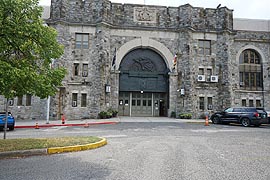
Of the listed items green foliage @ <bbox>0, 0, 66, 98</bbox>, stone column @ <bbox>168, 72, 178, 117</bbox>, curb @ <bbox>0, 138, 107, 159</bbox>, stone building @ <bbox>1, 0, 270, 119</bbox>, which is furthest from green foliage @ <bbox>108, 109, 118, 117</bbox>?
green foliage @ <bbox>0, 0, 66, 98</bbox>

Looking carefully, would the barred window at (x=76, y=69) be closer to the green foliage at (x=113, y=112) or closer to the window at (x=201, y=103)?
the green foliage at (x=113, y=112)

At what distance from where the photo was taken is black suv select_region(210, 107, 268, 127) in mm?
17345

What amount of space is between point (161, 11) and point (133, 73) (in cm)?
816

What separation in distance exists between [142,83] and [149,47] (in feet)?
14.0

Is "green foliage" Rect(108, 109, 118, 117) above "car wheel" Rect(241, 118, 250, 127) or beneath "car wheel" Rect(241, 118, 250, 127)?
above

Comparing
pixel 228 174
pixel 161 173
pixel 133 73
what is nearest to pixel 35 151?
pixel 161 173

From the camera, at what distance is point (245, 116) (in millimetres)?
17812

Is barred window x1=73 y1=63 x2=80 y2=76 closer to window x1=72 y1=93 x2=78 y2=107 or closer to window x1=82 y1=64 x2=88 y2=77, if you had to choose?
window x1=82 y1=64 x2=88 y2=77

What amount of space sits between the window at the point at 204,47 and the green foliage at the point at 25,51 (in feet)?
70.5

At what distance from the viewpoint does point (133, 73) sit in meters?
25.5

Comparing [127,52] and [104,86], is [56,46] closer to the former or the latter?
[104,86]

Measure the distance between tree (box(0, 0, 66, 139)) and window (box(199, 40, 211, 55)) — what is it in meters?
21.5

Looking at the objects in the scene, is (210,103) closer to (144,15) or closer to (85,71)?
(144,15)

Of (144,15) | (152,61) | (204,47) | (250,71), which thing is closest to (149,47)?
(152,61)
